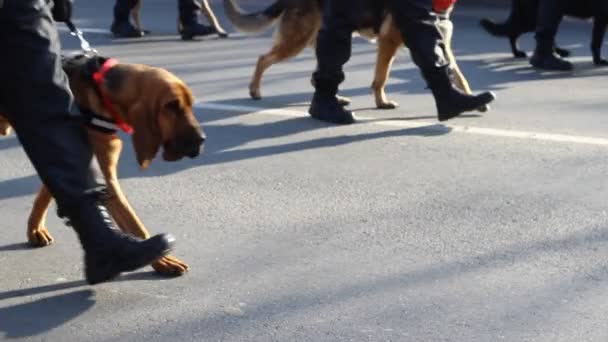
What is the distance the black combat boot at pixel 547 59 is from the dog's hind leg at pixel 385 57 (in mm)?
1858

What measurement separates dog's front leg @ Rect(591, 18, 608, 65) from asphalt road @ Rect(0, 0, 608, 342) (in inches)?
44.2

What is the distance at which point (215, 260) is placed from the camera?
14.9ft

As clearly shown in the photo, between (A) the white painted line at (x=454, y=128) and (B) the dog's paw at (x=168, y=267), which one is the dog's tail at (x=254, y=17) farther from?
(B) the dog's paw at (x=168, y=267)

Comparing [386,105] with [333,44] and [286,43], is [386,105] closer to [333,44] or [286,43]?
[333,44]

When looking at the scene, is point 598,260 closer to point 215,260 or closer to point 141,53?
point 215,260

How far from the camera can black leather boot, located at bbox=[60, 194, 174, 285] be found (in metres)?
3.95

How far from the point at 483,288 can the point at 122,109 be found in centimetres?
148

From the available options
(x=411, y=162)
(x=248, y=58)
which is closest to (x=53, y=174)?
(x=411, y=162)

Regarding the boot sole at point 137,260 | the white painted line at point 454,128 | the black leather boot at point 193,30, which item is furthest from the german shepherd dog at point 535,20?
the boot sole at point 137,260

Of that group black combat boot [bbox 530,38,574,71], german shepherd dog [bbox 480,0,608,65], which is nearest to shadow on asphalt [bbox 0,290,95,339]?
black combat boot [bbox 530,38,574,71]

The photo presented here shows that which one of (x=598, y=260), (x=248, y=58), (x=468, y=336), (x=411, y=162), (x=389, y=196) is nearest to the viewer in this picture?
(x=468, y=336)

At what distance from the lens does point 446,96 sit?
260 inches

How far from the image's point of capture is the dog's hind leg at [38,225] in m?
4.69

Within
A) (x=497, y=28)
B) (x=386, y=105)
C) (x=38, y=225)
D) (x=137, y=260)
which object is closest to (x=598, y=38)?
(x=497, y=28)
